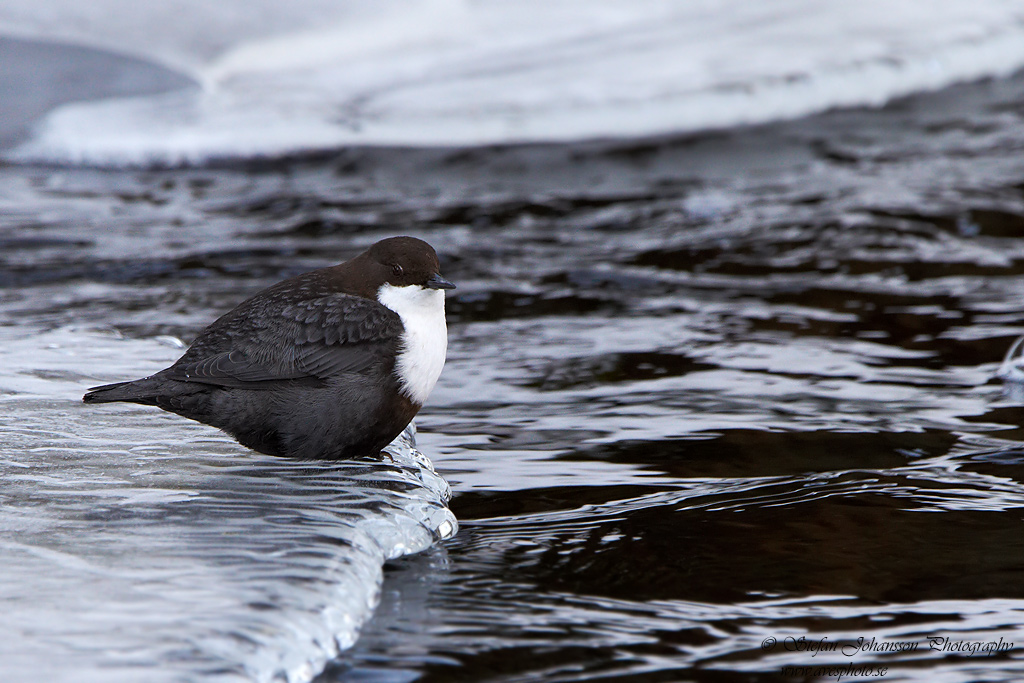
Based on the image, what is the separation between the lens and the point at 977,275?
227 inches

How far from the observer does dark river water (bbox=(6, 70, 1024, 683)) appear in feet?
8.23

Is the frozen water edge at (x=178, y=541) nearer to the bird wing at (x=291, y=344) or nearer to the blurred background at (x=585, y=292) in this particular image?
the blurred background at (x=585, y=292)

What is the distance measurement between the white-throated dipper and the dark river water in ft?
1.00

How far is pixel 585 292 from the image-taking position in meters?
5.65

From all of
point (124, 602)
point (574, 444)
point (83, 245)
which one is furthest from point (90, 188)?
point (124, 602)

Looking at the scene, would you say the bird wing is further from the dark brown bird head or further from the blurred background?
the blurred background

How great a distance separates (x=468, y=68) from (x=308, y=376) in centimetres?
550

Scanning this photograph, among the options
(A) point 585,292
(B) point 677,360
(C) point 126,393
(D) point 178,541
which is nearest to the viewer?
(D) point 178,541

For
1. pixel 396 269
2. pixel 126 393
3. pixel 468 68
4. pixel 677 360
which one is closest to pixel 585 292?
pixel 677 360

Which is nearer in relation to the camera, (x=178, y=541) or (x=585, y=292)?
(x=178, y=541)

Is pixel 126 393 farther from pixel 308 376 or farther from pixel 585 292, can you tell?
pixel 585 292

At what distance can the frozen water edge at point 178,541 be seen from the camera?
2.26 meters

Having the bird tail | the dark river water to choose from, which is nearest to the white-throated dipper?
the bird tail

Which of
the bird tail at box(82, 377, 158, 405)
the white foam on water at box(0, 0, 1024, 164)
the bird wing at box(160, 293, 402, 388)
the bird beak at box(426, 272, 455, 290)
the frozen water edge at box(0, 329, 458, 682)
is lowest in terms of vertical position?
the frozen water edge at box(0, 329, 458, 682)
